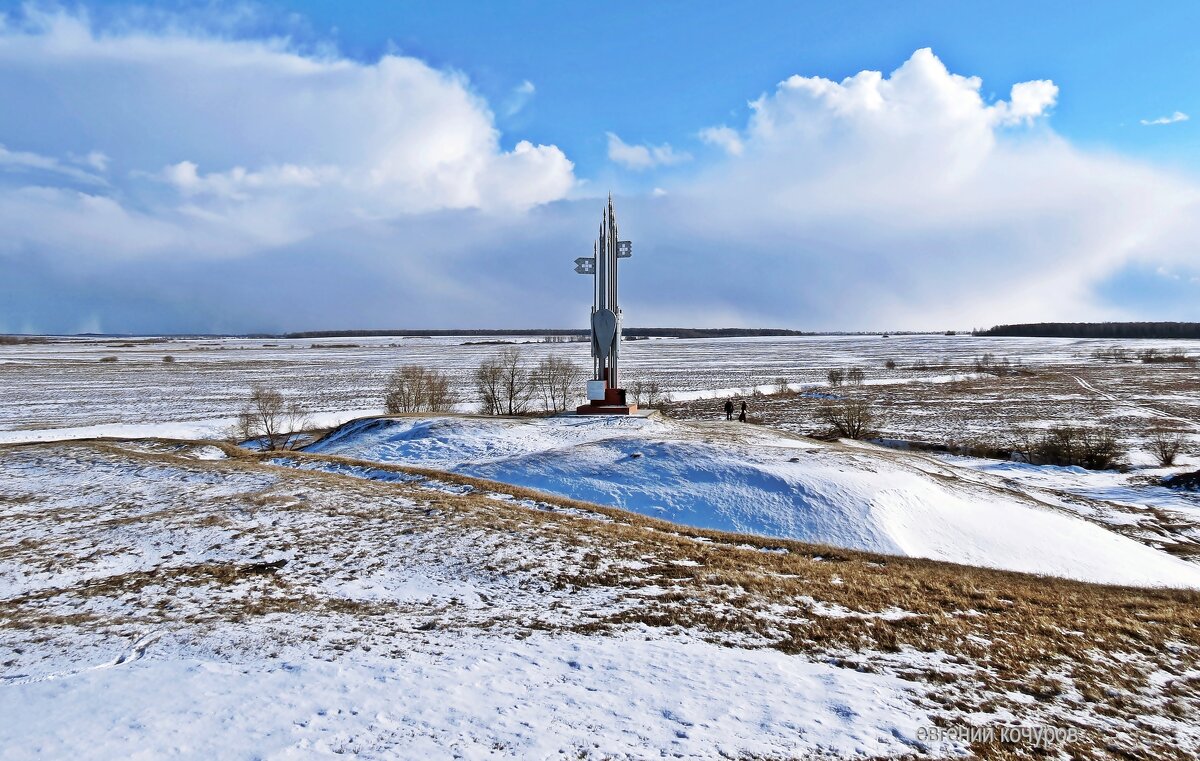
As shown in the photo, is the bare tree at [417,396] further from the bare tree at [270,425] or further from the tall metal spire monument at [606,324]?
the tall metal spire monument at [606,324]

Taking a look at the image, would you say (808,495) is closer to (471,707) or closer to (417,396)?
(471,707)

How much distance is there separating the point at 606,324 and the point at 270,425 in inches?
743

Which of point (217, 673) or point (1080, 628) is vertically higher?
point (217, 673)

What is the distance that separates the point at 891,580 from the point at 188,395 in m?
62.9

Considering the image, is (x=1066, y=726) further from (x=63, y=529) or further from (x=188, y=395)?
(x=188, y=395)

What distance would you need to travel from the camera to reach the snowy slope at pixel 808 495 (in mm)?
14320

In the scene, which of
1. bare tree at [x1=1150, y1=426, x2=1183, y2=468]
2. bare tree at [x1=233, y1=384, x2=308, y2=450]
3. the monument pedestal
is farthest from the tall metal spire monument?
bare tree at [x1=1150, y1=426, x2=1183, y2=468]

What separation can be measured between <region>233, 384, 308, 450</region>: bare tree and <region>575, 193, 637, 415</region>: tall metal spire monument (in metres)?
14.8

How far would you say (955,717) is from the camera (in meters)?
5.69

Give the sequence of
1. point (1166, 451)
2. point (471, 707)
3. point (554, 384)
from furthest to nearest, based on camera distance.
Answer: point (554, 384)
point (1166, 451)
point (471, 707)

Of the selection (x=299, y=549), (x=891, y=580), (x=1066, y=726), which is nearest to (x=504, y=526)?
(x=299, y=549)

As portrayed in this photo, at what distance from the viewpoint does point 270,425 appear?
33031 mm

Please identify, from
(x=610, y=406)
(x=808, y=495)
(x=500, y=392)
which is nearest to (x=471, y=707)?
(x=808, y=495)

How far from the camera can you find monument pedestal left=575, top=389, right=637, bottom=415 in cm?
2744
